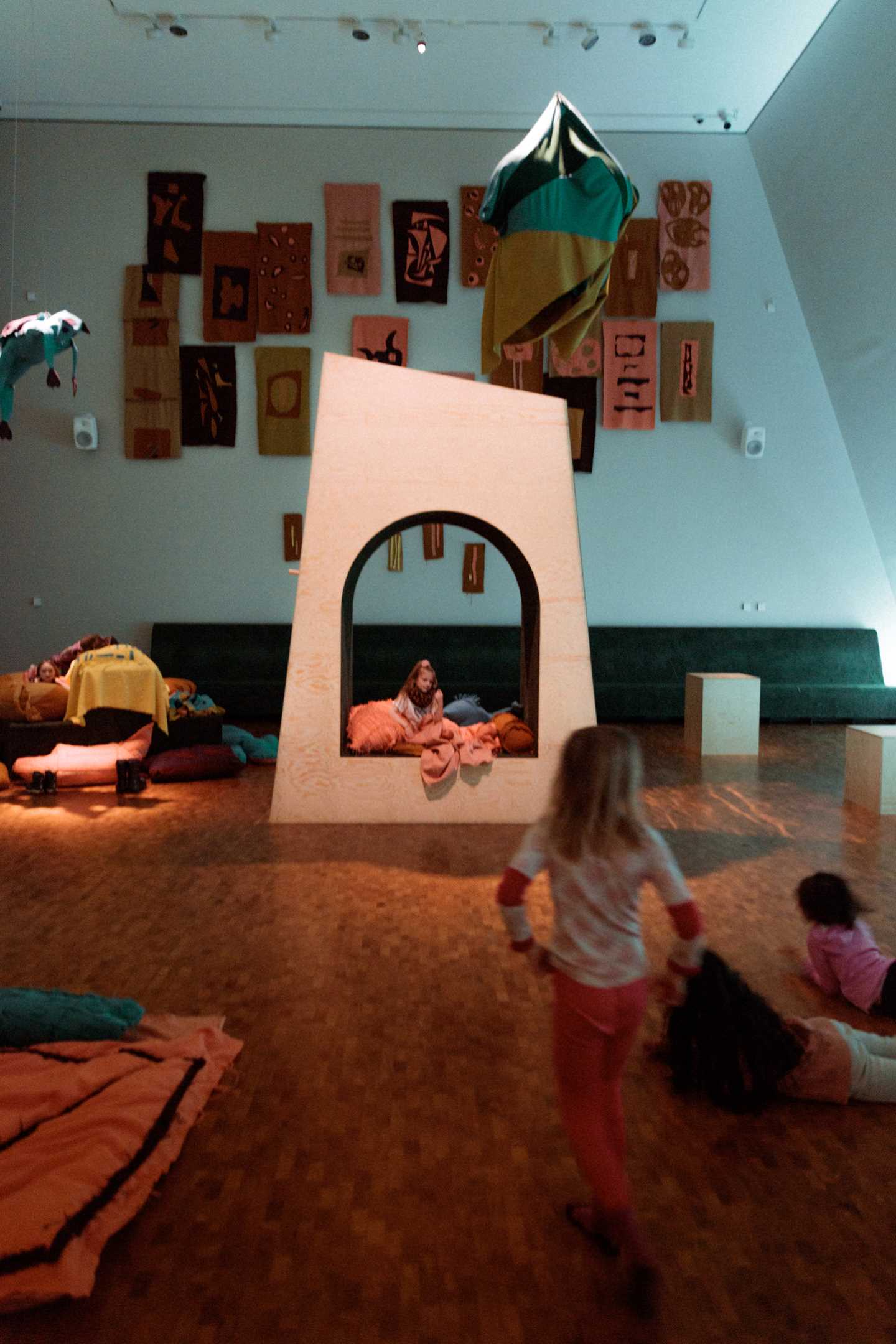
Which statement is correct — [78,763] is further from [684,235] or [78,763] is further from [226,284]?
[684,235]

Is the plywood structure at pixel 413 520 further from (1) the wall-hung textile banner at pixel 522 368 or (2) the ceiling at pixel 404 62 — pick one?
(1) the wall-hung textile banner at pixel 522 368

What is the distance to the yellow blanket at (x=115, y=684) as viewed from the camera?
641cm

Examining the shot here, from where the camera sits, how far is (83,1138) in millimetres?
2340

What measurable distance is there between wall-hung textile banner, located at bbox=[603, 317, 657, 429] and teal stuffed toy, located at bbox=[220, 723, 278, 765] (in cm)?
474

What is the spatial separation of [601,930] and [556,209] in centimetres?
368

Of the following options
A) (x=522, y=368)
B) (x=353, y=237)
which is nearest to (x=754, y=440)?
(x=522, y=368)

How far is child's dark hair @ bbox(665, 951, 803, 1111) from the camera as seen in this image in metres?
2.65

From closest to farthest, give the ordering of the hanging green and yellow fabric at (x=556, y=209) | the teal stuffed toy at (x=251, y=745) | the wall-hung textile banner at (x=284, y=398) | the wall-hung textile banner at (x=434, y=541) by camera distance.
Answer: the hanging green and yellow fabric at (x=556, y=209), the teal stuffed toy at (x=251, y=745), the wall-hung textile banner at (x=284, y=398), the wall-hung textile banner at (x=434, y=541)

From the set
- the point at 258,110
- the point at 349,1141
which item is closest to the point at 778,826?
the point at 349,1141

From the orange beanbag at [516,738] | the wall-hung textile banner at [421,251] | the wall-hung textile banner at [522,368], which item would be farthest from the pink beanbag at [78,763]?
the wall-hung textile banner at [421,251]

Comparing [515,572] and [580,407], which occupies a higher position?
[580,407]

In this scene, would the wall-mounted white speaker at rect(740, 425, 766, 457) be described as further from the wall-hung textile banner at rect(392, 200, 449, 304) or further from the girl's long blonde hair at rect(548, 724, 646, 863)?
the girl's long blonde hair at rect(548, 724, 646, 863)

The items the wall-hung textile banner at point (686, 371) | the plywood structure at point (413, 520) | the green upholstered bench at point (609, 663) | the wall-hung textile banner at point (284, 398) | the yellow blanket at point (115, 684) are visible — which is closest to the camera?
the plywood structure at point (413, 520)

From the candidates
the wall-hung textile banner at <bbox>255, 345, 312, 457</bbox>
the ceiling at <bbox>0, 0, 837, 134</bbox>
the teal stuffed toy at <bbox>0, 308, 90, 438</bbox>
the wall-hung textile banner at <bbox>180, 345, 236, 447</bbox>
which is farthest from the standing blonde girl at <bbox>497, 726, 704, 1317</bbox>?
the wall-hung textile banner at <bbox>180, 345, 236, 447</bbox>
